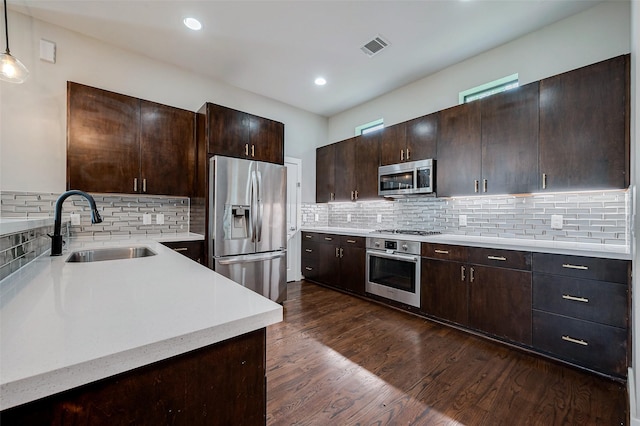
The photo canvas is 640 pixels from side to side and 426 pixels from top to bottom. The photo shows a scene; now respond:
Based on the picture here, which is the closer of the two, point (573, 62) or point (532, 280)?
point (532, 280)

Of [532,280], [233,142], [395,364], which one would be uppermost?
[233,142]

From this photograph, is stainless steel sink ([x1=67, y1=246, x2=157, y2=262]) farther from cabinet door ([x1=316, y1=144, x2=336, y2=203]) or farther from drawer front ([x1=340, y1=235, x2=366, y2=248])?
cabinet door ([x1=316, y1=144, x2=336, y2=203])

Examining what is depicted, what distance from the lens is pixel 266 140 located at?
358cm

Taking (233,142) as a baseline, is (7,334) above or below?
below

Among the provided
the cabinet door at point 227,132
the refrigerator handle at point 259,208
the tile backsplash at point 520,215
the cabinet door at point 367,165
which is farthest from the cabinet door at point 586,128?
the cabinet door at point 227,132

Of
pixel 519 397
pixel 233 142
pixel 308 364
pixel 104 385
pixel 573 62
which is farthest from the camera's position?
pixel 233 142

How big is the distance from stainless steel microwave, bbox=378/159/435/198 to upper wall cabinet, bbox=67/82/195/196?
8.18ft

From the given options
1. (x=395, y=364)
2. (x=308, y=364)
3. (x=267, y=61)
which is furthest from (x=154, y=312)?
(x=267, y=61)

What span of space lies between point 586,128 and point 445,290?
6.00 ft

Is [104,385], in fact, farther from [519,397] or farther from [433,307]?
[433,307]

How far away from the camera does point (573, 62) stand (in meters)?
2.54

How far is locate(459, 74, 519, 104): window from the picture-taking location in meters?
2.96

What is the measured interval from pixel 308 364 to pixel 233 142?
2550 millimetres

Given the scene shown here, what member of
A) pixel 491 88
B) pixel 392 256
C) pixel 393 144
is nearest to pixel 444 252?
pixel 392 256
